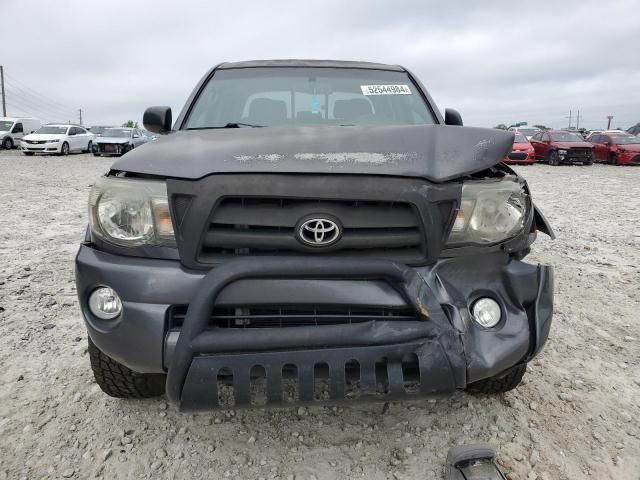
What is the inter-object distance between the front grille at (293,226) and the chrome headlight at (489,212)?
0.63 ft

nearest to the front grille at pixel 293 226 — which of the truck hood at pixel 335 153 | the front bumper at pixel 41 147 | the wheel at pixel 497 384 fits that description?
the truck hood at pixel 335 153

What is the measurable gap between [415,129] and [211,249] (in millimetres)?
957

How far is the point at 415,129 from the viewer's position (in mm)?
1927

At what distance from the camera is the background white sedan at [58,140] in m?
20.9

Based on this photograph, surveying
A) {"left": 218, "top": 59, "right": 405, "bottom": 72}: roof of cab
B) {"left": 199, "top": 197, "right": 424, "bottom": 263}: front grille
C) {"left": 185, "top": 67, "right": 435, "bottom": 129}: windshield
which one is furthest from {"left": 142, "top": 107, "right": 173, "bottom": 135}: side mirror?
{"left": 199, "top": 197, "right": 424, "bottom": 263}: front grille

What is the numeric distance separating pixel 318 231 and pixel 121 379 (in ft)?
3.89

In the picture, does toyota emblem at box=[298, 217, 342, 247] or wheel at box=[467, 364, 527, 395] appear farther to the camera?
wheel at box=[467, 364, 527, 395]

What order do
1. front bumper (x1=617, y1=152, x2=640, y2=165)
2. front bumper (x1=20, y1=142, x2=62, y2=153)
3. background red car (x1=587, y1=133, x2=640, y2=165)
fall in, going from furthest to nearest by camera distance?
front bumper (x1=20, y1=142, x2=62, y2=153) → background red car (x1=587, y1=133, x2=640, y2=165) → front bumper (x1=617, y1=152, x2=640, y2=165)

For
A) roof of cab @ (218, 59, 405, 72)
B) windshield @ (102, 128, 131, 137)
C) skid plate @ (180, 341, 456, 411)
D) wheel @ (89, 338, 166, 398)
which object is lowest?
wheel @ (89, 338, 166, 398)

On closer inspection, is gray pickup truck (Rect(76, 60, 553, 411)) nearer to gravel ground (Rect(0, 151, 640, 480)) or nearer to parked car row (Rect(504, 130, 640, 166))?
gravel ground (Rect(0, 151, 640, 480))

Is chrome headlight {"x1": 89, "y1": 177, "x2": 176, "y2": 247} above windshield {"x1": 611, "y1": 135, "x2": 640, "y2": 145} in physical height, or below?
above

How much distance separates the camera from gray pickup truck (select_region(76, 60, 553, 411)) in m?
1.51

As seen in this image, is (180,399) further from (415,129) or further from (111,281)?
(415,129)

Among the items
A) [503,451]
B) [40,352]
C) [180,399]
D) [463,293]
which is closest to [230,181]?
[180,399]
